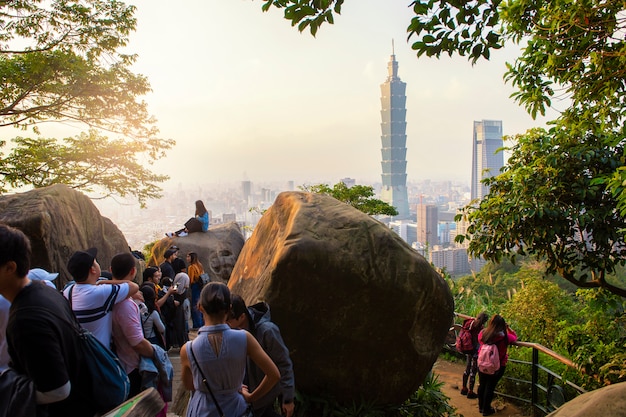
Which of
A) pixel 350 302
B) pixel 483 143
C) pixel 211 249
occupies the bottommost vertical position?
pixel 211 249

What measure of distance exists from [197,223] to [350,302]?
6.81m

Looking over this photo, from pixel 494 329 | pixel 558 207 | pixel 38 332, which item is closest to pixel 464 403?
pixel 494 329

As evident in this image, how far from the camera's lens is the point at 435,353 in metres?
4.71

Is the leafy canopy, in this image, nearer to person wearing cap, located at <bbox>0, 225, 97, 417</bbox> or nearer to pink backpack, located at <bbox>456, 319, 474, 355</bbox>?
pink backpack, located at <bbox>456, 319, 474, 355</bbox>

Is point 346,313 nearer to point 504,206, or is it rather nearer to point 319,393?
point 319,393

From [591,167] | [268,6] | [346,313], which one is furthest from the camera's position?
[591,167]

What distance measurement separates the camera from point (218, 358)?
97.1 inches

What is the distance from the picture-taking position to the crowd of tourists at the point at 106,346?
1.92 m

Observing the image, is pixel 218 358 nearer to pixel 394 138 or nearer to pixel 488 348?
pixel 488 348

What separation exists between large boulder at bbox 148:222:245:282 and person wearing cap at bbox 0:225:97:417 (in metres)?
7.65

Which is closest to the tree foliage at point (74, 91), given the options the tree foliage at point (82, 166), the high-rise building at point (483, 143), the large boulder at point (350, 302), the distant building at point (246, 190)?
the tree foliage at point (82, 166)

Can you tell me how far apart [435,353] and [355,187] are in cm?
861

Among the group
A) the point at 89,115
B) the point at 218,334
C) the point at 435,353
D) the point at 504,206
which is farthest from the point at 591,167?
the point at 89,115

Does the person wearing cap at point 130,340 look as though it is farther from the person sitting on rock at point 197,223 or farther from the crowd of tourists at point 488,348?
the person sitting on rock at point 197,223
